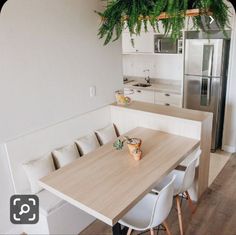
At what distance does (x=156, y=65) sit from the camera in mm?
5180

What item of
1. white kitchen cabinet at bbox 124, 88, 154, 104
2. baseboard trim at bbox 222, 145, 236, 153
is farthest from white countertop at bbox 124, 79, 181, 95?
baseboard trim at bbox 222, 145, 236, 153

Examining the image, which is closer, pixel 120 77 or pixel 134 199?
pixel 134 199

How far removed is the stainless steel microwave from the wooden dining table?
236 centimetres

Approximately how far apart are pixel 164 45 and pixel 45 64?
106 inches

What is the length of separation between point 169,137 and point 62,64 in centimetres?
129

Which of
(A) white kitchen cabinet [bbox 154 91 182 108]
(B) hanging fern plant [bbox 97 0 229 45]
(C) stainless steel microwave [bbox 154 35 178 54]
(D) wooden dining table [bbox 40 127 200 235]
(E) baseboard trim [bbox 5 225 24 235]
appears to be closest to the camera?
(D) wooden dining table [bbox 40 127 200 235]

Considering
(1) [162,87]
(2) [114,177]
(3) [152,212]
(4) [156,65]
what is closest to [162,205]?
(3) [152,212]

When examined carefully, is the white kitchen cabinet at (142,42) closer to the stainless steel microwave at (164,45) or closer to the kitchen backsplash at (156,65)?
the stainless steel microwave at (164,45)

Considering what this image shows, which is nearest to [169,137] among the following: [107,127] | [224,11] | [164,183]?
[164,183]

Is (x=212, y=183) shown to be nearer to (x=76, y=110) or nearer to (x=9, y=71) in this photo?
(x=76, y=110)

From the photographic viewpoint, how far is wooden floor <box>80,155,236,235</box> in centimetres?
241

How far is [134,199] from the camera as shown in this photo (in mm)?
1647

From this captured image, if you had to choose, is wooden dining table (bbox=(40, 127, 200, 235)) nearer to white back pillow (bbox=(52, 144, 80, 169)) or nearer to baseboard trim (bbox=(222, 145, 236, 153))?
white back pillow (bbox=(52, 144, 80, 169))

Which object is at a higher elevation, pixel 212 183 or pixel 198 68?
pixel 198 68
